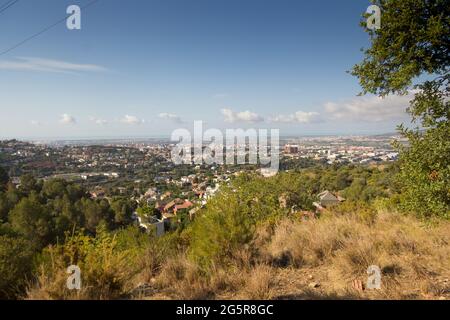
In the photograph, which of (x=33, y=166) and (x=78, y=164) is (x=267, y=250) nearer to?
(x=33, y=166)

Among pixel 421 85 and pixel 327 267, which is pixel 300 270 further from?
pixel 421 85

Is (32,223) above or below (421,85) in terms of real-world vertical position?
below

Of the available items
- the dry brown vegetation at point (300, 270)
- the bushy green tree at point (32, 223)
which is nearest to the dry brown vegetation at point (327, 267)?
the dry brown vegetation at point (300, 270)

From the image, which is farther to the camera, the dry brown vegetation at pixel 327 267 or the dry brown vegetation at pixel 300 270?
the dry brown vegetation at pixel 327 267

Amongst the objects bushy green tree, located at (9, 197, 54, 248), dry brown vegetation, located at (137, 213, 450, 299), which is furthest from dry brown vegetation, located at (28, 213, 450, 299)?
bushy green tree, located at (9, 197, 54, 248)

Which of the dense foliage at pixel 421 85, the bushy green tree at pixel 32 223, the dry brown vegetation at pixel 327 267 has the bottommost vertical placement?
the bushy green tree at pixel 32 223

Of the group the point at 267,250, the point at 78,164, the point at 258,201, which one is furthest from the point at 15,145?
the point at 267,250

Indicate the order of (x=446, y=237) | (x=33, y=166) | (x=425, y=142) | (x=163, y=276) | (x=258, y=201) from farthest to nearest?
(x=33, y=166) → (x=258, y=201) → (x=446, y=237) → (x=425, y=142) → (x=163, y=276)

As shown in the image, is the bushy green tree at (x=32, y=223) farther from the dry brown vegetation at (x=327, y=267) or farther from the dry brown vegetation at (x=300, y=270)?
the dry brown vegetation at (x=327, y=267)

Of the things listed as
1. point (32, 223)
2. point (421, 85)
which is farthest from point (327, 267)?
point (32, 223)

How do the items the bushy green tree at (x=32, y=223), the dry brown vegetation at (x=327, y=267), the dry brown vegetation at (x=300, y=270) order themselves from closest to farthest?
the dry brown vegetation at (x=300, y=270) → the dry brown vegetation at (x=327, y=267) → the bushy green tree at (x=32, y=223)

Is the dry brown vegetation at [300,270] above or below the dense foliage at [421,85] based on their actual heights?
below
